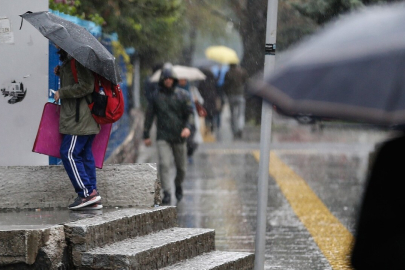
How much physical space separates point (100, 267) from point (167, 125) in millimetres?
5398

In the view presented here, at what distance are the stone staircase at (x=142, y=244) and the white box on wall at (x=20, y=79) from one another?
1.37m

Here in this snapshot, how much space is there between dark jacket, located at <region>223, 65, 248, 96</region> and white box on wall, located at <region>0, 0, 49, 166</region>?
18433 mm

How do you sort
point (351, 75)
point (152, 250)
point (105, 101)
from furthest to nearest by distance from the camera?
point (105, 101) < point (152, 250) < point (351, 75)

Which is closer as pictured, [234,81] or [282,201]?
[282,201]

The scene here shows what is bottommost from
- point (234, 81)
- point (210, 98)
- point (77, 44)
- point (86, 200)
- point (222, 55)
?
point (86, 200)

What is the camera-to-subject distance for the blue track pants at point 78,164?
6.72 meters

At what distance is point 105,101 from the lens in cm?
675

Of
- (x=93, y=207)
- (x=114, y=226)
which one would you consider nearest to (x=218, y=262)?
(x=114, y=226)

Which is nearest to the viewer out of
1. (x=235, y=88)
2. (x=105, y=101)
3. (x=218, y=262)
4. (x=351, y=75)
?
(x=351, y=75)

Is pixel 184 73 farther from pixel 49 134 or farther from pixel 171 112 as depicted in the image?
pixel 49 134

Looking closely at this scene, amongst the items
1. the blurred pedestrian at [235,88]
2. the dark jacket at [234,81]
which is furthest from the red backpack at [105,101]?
the dark jacket at [234,81]

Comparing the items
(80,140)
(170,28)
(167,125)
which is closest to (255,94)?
(80,140)

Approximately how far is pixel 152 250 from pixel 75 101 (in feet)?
4.96

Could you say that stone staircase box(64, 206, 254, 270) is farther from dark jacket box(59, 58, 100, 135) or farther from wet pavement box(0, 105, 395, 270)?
dark jacket box(59, 58, 100, 135)
